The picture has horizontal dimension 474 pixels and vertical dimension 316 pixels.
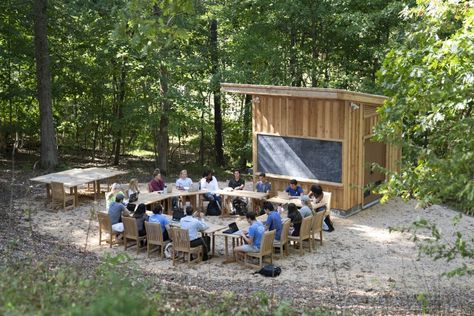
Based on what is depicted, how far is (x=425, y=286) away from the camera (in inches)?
402

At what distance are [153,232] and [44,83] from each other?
9153 millimetres

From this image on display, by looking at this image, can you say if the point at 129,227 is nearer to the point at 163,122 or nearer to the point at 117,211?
the point at 117,211

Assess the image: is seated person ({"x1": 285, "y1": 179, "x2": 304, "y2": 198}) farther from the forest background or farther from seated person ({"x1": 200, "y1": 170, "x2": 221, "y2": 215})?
the forest background

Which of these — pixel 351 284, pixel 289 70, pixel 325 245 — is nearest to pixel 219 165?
pixel 289 70

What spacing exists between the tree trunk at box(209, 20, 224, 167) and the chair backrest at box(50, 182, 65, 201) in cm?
712

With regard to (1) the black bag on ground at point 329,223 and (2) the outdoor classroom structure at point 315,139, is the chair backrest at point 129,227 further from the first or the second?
(2) the outdoor classroom structure at point 315,139

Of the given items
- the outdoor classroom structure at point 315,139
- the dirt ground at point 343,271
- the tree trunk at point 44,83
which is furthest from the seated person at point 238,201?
the tree trunk at point 44,83

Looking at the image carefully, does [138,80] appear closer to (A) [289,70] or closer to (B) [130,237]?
(A) [289,70]

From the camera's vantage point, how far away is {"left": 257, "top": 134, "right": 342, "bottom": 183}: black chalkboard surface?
1454 cm

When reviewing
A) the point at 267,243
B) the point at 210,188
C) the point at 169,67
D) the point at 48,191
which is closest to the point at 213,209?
the point at 210,188

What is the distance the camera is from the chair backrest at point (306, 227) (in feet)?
38.2

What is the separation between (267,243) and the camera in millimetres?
10867

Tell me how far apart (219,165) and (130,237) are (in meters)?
13.4

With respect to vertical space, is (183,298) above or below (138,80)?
below
